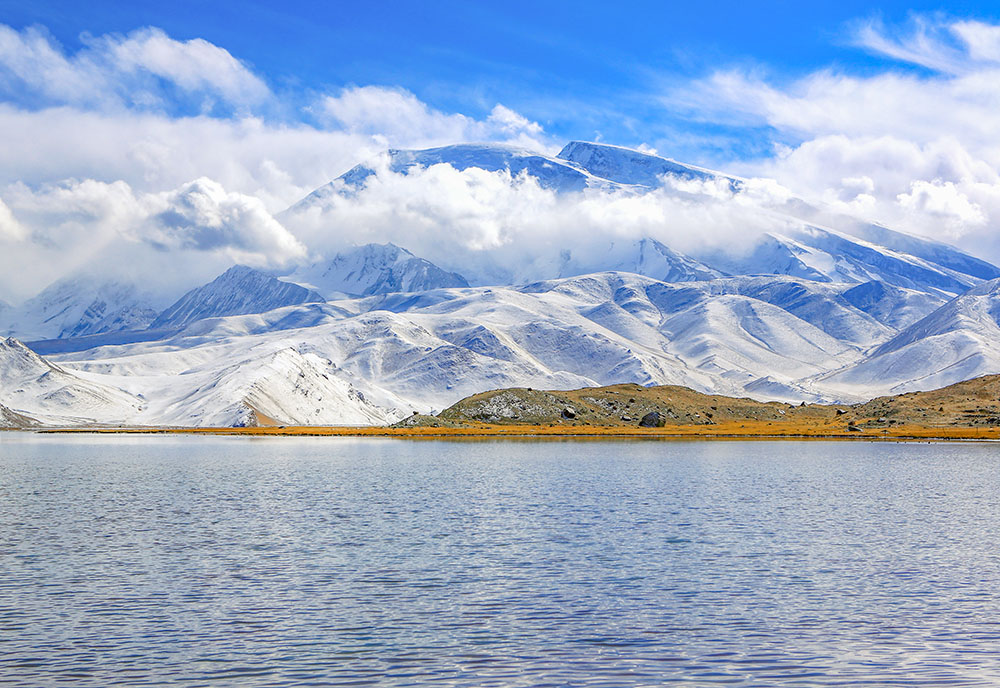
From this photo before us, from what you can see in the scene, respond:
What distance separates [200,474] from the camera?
87.1 meters

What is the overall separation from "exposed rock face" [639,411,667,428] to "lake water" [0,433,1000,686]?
117 metres

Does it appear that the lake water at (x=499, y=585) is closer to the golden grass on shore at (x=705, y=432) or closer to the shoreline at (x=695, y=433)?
the shoreline at (x=695, y=433)

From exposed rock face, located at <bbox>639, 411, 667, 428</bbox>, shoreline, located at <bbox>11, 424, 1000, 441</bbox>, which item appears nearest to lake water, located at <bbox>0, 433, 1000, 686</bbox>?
shoreline, located at <bbox>11, 424, 1000, 441</bbox>

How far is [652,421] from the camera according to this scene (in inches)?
7559

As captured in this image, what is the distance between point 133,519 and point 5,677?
→ 29938 mm

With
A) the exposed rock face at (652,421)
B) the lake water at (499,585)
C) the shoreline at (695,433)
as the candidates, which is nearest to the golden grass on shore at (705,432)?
the shoreline at (695,433)

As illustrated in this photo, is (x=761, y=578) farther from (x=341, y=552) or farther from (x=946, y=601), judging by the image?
(x=341, y=552)

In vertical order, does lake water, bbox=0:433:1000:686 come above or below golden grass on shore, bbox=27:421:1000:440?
below

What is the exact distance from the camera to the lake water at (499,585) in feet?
82.4

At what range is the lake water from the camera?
82.4 ft

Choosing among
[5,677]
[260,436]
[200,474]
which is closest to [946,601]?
[5,677]

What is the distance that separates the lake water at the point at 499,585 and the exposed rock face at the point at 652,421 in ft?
385

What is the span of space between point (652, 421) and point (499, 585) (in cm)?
16033

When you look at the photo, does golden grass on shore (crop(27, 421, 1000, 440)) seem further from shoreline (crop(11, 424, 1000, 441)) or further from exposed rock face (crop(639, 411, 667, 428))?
exposed rock face (crop(639, 411, 667, 428))
